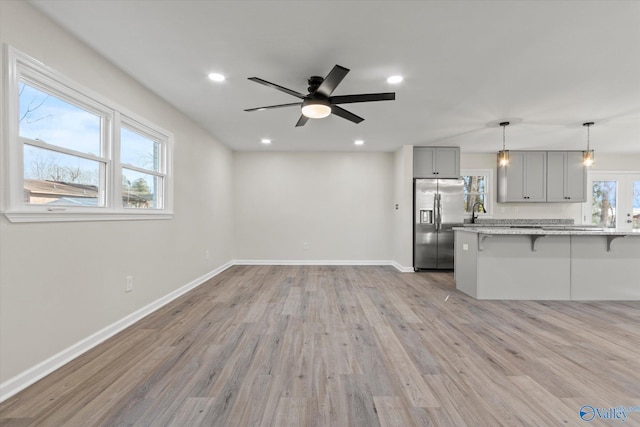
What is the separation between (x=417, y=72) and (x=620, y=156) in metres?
6.83

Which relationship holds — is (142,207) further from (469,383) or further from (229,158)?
(469,383)

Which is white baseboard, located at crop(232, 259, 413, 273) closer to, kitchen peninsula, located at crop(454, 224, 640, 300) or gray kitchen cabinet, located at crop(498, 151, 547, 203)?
kitchen peninsula, located at crop(454, 224, 640, 300)

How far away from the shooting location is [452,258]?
17.5 feet

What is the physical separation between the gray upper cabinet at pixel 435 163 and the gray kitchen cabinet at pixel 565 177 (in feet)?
7.14

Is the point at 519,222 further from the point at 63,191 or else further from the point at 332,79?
the point at 63,191

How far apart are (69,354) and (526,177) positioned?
24.6ft

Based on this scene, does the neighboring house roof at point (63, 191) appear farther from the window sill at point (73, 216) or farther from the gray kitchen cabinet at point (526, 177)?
the gray kitchen cabinet at point (526, 177)

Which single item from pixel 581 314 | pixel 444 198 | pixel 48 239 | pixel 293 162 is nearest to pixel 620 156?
pixel 444 198

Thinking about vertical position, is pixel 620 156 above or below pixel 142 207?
above

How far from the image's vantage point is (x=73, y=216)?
2.10m

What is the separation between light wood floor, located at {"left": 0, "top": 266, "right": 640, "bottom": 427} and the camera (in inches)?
60.7

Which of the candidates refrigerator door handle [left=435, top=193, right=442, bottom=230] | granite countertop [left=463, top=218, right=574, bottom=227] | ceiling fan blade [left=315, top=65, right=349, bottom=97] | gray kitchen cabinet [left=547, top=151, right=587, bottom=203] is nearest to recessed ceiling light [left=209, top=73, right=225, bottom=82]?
ceiling fan blade [left=315, top=65, right=349, bottom=97]

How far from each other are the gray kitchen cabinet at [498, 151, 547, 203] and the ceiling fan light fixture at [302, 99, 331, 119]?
16.4 feet

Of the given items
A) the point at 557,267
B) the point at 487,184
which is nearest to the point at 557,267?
the point at 557,267
